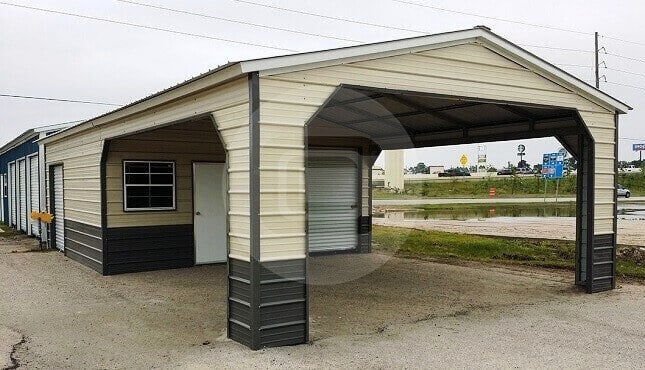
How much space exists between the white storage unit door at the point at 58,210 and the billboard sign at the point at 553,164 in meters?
29.6

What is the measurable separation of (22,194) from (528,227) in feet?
54.5

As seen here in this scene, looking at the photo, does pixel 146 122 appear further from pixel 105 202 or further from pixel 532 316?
pixel 532 316

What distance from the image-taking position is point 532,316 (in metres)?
6.61

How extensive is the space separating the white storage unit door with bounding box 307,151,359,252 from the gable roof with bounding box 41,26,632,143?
4.60 metres

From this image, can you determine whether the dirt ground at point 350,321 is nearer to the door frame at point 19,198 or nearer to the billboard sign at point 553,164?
the door frame at point 19,198

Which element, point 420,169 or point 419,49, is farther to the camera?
point 420,169

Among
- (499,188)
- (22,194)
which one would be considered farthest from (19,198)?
(499,188)

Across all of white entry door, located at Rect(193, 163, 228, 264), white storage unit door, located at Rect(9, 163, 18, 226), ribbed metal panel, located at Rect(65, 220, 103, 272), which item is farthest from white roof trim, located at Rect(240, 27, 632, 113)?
white storage unit door, located at Rect(9, 163, 18, 226)

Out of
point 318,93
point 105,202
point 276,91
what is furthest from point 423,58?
point 105,202

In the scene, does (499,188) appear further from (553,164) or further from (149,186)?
(149,186)

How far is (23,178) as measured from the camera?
17.6 metres

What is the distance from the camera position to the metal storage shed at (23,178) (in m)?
14.8

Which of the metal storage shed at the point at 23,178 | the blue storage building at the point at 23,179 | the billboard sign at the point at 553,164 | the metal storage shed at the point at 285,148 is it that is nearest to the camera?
the metal storage shed at the point at 285,148

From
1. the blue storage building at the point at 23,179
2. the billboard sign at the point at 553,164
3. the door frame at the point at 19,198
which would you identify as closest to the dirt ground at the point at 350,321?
the blue storage building at the point at 23,179
